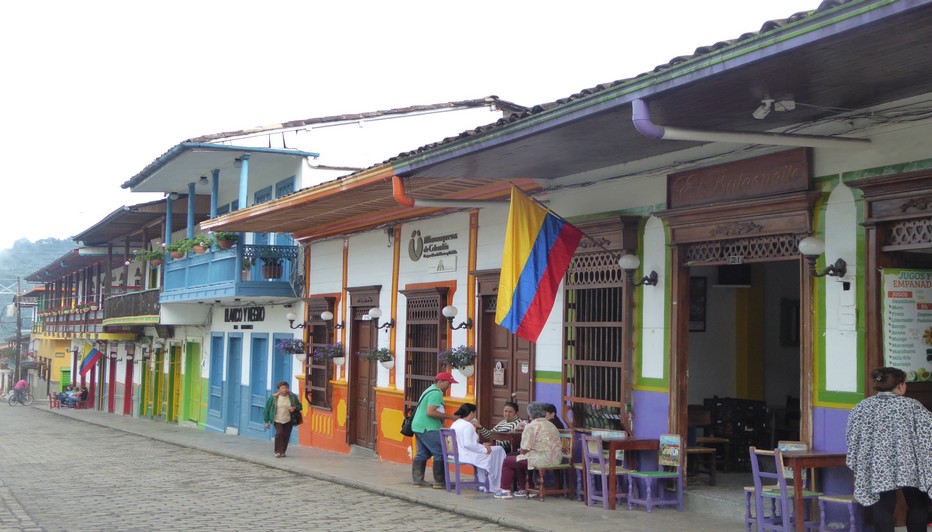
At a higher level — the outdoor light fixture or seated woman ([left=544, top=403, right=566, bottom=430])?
the outdoor light fixture

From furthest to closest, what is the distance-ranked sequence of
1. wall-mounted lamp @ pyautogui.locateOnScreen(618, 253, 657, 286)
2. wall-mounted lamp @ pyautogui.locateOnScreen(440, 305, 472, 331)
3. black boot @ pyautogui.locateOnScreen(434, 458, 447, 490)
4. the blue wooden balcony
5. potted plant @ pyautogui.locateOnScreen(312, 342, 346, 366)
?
the blue wooden balcony → potted plant @ pyautogui.locateOnScreen(312, 342, 346, 366) → wall-mounted lamp @ pyautogui.locateOnScreen(440, 305, 472, 331) → black boot @ pyautogui.locateOnScreen(434, 458, 447, 490) → wall-mounted lamp @ pyautogui.locateOnScreen(618, 253, 657, 286)

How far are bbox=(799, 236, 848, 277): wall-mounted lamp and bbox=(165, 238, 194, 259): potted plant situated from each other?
16.1 metres

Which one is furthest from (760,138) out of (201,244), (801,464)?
(201,244)

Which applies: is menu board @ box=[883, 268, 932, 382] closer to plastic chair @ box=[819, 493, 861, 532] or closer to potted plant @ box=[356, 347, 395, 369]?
plastic chair @ box=[819, 493, 861, 532]

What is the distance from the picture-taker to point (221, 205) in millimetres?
26797

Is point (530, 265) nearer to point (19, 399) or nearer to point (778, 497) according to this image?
point (778, 497)

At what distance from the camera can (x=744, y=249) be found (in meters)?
9.82

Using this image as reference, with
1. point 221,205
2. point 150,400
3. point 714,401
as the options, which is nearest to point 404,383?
point 714,401

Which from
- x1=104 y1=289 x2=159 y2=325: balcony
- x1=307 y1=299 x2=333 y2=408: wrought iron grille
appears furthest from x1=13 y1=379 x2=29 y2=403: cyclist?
x1=307 y1=299 x2=333 y2=408: wrought iron grille

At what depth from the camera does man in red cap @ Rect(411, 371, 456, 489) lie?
12.8 m

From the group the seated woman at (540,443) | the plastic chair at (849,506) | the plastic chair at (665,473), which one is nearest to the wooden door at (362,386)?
the seated woman at (540,443)

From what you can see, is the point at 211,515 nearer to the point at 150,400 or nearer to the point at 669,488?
the point at 669,488

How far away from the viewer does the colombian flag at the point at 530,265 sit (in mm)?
10656

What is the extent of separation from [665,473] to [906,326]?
9.43 feet
